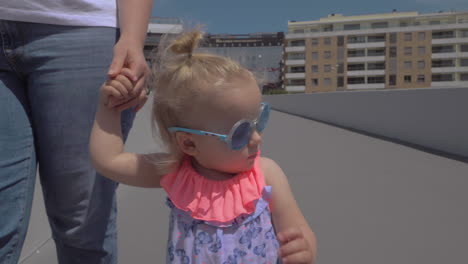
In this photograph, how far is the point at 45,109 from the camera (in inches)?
51.3

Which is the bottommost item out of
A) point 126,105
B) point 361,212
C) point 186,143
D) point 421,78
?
point 421,78

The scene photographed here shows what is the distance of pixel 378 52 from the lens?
72.1 meters

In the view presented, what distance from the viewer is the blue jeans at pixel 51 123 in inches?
49.0

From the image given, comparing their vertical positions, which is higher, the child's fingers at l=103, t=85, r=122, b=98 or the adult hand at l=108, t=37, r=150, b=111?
the adult hand at l=108, t=37, r=150, b=111

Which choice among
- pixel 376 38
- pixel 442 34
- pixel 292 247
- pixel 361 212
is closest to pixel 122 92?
pixel 292 247

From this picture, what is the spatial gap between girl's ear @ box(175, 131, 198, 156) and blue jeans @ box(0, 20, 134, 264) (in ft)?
0.87

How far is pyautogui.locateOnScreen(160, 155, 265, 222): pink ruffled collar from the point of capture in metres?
1.12

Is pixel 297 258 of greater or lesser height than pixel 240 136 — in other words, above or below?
below

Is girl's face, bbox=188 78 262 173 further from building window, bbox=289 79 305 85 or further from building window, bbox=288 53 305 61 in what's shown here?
building window, bbox=288 53 305 61

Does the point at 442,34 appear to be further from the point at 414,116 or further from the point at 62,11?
the point at 62,11

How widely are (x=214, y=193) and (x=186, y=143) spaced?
0.55 feet

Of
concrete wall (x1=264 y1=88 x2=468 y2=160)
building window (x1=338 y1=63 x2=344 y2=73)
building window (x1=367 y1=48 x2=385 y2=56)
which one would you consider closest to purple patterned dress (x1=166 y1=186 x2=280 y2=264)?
concrete wall (x1=264 y1=88 x2=468 y2=160)

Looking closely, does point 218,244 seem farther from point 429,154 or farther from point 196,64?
point 429,154

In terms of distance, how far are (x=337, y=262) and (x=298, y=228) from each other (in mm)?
1272
